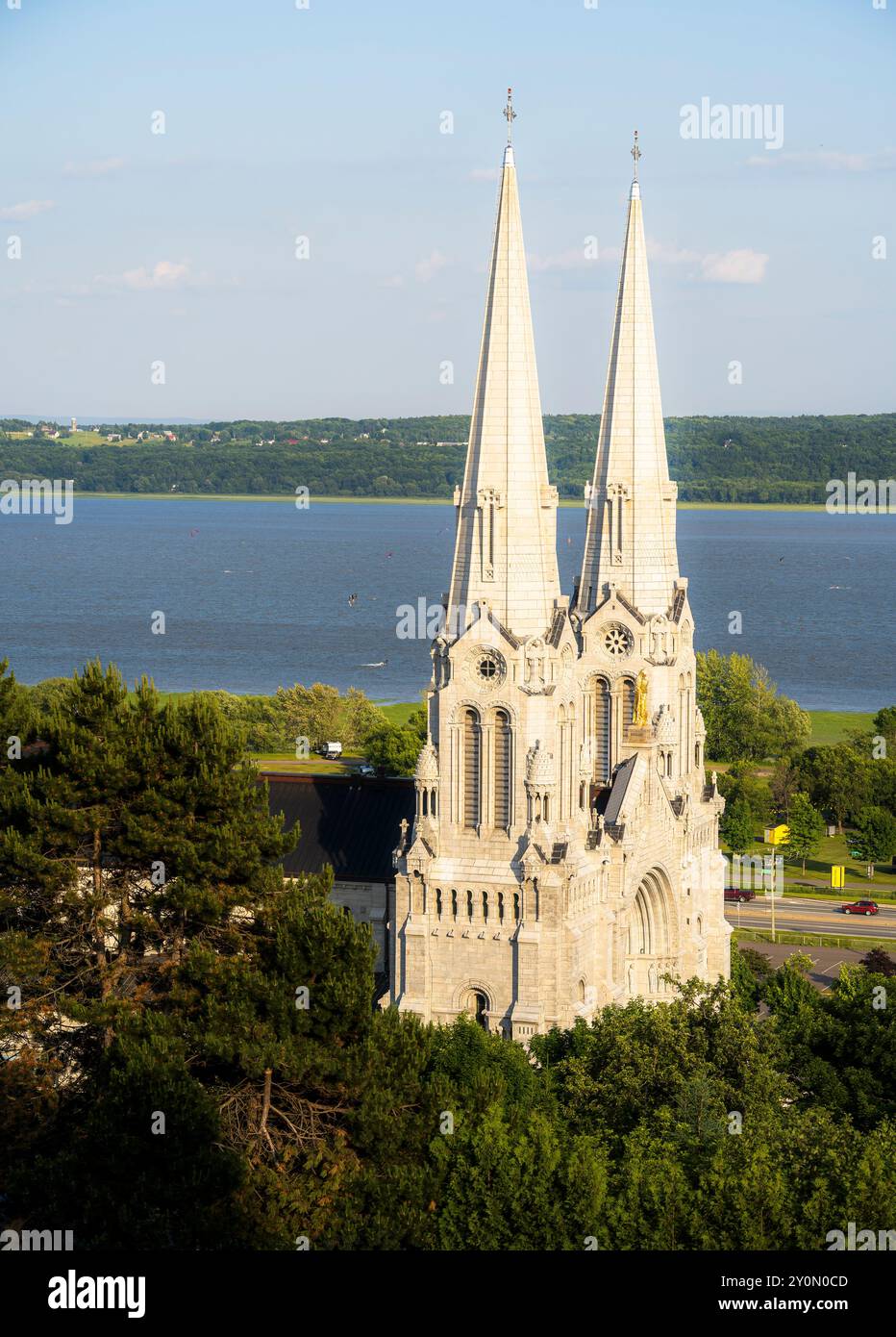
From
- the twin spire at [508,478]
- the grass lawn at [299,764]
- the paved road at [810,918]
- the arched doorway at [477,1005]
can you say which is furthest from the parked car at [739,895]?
the twin spire at [508,478]

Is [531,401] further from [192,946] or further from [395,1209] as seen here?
[395,1209]

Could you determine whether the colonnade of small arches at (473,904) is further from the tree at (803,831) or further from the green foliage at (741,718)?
the green foliage at (741,718)

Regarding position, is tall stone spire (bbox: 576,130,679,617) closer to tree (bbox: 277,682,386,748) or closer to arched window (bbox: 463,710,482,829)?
arched window (bbox: 463,710,482,829)

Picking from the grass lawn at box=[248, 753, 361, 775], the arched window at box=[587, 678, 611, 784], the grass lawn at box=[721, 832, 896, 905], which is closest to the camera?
the arched window at box=[587, 678, 611, 784]

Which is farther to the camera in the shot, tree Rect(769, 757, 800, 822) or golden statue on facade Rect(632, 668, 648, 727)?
tree Rect(769, 757, 800, 822)

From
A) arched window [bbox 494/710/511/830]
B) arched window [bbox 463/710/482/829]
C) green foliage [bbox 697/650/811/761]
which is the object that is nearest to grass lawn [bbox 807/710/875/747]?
green foliage [bbox 697/650/811/761]

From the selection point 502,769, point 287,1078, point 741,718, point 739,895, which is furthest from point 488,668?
point 741,718
